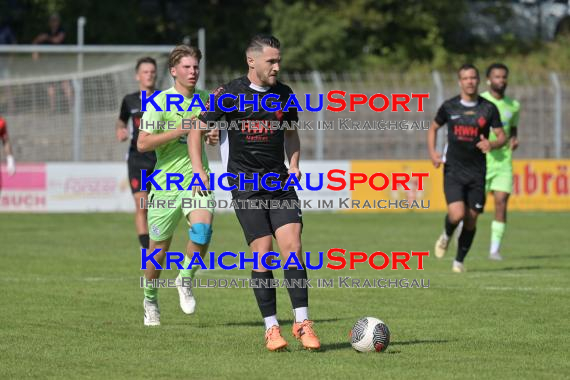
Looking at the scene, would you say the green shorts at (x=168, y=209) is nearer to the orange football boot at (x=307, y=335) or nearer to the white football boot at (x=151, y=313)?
the white football boot at (x=151, y=313)

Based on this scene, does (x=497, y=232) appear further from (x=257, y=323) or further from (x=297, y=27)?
(x=297, y=27)

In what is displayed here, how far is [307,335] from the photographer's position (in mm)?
8242

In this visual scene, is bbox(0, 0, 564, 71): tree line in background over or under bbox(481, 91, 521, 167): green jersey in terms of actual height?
over

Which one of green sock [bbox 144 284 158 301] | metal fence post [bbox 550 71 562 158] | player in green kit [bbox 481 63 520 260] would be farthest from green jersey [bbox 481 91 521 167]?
metal fence post [bbox 550 71 562 158]

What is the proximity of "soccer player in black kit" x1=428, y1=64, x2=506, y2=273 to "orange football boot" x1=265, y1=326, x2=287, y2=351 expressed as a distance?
6.02 meters

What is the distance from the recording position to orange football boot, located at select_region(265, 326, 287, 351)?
827 cm

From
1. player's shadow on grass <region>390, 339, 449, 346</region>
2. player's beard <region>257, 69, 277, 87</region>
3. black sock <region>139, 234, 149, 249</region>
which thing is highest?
player's beard <region>257, 69, 277, 87</region>

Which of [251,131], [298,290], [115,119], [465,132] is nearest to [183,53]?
[251,131]

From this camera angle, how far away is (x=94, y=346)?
339 inches

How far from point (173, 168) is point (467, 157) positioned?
509 cm

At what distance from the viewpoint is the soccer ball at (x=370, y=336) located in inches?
324

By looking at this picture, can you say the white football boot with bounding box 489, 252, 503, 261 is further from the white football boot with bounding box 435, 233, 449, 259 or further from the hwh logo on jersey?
the hwh logo on jersey

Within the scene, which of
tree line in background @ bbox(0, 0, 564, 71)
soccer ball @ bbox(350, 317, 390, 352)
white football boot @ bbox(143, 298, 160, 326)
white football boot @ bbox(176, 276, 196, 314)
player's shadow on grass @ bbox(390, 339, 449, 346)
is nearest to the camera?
soccer ball @ bbox(350, 317, 390, 352)

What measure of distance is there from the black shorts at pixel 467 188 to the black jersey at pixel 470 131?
0.26 ft
